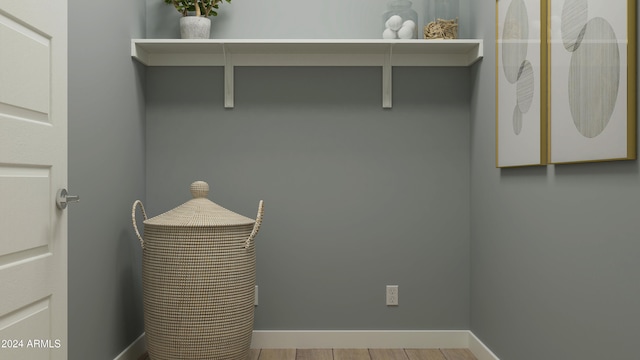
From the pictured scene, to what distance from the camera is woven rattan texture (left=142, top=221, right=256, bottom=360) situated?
2.54 metres

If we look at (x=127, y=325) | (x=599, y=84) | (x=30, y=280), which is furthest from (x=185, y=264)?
(x=599, y=84)

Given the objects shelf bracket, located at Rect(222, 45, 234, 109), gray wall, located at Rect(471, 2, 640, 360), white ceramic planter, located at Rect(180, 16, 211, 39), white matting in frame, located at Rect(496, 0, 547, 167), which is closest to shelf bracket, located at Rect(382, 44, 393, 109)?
gray wall, located at Rect(471, 2, 640, 360)

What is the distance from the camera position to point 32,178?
155cm

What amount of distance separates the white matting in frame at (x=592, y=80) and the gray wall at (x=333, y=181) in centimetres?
117

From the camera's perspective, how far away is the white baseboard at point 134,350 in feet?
9.14

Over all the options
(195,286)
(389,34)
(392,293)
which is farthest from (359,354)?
(389,34)

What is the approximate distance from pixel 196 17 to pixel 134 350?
5.67 ft

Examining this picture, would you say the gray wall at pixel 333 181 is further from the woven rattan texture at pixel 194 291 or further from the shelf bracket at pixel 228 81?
the woven rattan texture at pixel 194 291

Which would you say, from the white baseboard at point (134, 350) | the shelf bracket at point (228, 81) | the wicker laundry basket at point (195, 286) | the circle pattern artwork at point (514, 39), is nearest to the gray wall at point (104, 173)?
the white baseboard at point (134, 350)

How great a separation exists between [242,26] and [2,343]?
220cm

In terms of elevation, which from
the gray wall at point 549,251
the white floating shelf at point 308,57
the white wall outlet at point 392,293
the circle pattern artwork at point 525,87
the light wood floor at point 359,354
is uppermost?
the white floating shelf at point 308,57

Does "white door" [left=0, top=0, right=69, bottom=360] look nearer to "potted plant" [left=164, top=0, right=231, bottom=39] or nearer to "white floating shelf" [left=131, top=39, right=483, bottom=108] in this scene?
"potted plant" [left=164, top=0, right=231, bottom=39]

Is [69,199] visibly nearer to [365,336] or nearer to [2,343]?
[2,343]

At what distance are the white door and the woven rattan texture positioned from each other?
0.82 metres
